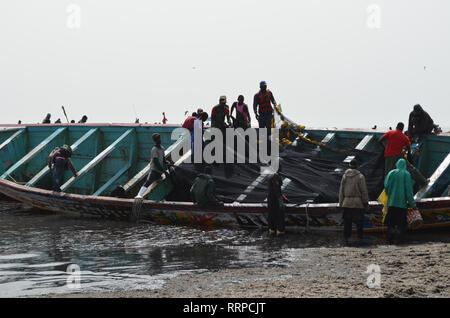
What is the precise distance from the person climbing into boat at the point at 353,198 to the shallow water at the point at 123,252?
0.41 m

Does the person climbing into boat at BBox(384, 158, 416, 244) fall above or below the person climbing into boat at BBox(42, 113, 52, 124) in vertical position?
below

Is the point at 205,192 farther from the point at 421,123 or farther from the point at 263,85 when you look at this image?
the point at 421,123

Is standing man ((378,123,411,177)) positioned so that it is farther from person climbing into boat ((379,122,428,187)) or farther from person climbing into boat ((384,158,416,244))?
person climbing into boat ((384,158,416,244))

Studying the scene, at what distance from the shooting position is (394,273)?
23.6 feet

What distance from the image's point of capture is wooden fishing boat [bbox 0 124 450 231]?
34.9 feet

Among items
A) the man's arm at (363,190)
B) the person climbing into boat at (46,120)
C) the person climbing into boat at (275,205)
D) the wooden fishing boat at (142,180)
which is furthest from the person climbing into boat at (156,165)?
the person climbing into boat at (46,120)

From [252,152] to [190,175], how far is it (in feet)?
5.29

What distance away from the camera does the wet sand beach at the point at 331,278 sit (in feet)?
21.0

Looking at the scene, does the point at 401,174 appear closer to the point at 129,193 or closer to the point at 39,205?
the point at 129,193

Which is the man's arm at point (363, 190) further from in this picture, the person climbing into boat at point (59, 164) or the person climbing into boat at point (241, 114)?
the person climbing into boat at point (59, 164)

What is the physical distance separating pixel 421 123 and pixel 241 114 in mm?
4317

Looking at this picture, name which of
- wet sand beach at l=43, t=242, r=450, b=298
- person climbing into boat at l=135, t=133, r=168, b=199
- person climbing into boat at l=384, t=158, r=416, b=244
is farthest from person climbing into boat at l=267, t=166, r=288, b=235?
person climbing into boat at l=135, t=133, r=168, b=199

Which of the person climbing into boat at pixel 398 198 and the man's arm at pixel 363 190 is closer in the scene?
the person climbing into boat at pixel 398 198

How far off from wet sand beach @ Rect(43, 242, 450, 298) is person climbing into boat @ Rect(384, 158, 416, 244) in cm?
65
